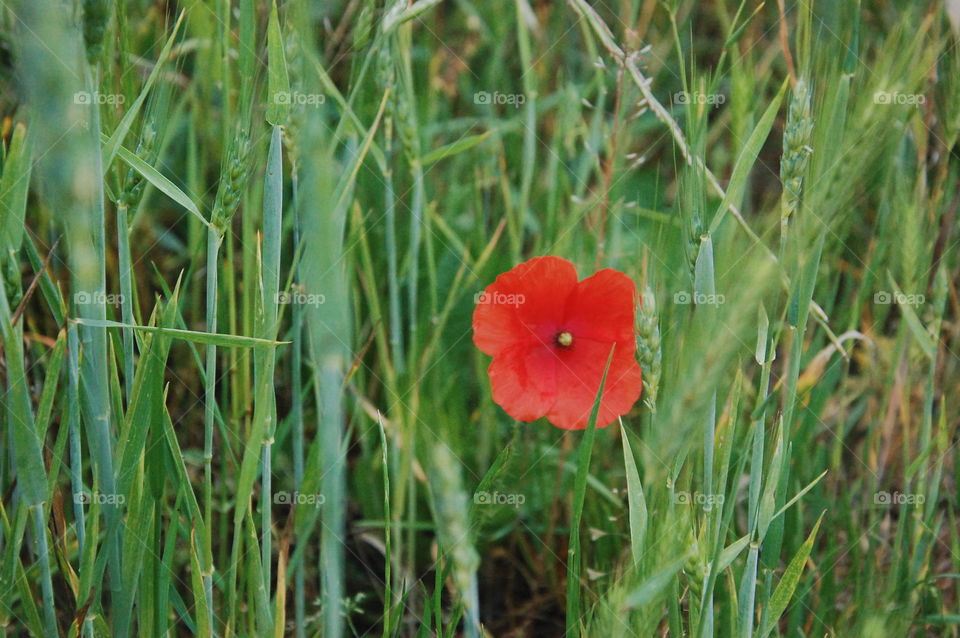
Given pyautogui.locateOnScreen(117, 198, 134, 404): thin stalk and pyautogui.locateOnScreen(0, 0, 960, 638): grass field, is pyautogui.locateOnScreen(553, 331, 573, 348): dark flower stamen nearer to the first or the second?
pyautogui.locateOnScreen(0, 0, 960, 638): grass field

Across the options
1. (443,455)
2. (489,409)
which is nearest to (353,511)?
(489,409)

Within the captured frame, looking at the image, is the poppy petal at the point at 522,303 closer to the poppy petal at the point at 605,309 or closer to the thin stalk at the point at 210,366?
the poppy petal at the point at 605,309

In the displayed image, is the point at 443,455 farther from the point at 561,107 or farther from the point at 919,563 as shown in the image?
the point at 561,107

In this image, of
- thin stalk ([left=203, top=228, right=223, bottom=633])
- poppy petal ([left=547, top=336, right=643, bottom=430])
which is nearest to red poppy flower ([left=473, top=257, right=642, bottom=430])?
poppy petal ([left=547, top=336, right=643, bottom=430])

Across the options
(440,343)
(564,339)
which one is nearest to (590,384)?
(564,339)

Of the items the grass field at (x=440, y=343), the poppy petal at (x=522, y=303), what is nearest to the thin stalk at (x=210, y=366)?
the grass field at (x=440, y=343)

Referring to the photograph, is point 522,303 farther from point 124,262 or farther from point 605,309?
point 124,262
